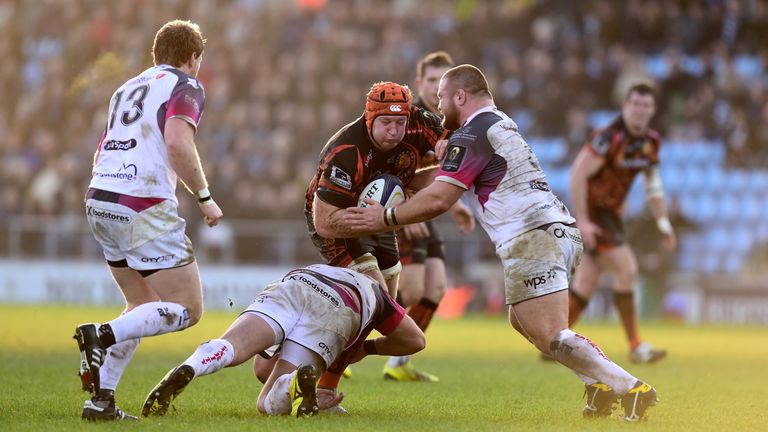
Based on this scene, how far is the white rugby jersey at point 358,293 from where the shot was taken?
7.77 meters

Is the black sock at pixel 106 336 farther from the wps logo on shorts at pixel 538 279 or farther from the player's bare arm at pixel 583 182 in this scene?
the player's bare arm at pixel 583 182

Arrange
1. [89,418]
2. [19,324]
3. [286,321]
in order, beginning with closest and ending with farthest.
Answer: [89,418] → [286,321] → [19,324]

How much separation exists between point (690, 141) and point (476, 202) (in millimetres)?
16921

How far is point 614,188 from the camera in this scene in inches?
518

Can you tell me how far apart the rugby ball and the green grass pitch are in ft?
4.42

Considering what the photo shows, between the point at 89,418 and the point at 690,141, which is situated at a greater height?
the point at 690,141

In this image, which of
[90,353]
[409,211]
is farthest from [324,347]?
[90,353]

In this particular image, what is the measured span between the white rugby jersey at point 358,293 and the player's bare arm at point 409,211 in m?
0.30

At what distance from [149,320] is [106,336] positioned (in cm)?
29

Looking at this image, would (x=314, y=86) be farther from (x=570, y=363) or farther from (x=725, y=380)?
(x=570, y=363)

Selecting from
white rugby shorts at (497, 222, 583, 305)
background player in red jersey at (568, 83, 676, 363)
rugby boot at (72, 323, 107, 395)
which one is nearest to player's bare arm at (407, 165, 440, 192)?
white rugby shorts at (497, 222, 583, 305)

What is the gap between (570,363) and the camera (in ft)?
24.3

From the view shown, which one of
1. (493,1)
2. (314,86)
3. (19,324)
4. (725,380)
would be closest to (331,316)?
(725,380)

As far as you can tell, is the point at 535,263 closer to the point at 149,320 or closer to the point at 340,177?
the point at 340,177
